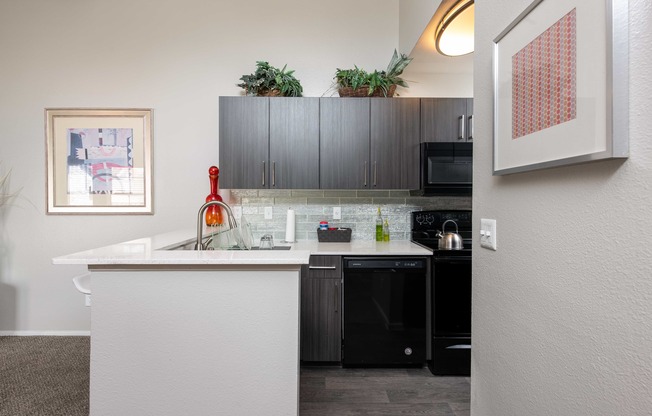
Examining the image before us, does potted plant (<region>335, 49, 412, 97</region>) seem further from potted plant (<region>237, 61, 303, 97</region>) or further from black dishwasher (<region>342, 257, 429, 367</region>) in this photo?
black dishwasher (<region>342, 257, 429, 367</region>)

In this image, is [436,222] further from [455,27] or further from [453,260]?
[455,27]

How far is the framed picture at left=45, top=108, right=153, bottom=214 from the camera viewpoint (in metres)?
3.07

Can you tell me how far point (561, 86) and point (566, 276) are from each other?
47cm

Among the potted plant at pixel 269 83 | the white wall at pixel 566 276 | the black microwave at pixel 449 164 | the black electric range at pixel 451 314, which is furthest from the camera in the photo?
the potted plant at pixel 269 83

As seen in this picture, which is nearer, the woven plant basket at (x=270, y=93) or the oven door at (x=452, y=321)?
the oven door at (x=452, y=321)

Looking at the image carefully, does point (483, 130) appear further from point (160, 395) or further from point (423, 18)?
point (160, 395)

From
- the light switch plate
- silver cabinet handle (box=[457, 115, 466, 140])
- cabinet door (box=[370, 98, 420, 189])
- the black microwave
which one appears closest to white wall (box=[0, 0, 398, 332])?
cabinet door (box=[370, 98, 420, 189])

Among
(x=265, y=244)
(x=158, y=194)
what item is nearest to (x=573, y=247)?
(x=265, y=244)

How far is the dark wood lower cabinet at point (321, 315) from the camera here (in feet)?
8.22

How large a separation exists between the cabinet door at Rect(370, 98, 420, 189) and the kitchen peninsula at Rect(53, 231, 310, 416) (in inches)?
62.5

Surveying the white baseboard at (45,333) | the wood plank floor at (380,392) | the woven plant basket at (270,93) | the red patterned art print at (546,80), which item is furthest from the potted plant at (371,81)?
the white baseboard at (45,333)

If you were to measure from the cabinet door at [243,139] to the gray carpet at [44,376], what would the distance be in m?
1.68

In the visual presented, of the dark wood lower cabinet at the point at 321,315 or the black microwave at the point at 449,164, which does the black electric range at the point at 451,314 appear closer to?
the black microwave at the point at 449,164

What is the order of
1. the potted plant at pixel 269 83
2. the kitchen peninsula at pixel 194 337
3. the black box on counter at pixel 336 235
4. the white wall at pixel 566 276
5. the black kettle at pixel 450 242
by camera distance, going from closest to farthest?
the white wall at pixel 566 276, the kitchen peninsula at pixel 194 337, the black kettle at pixel 450 242, the potted plant at pixel 269 83, the black box on counter at pixel 336 235
